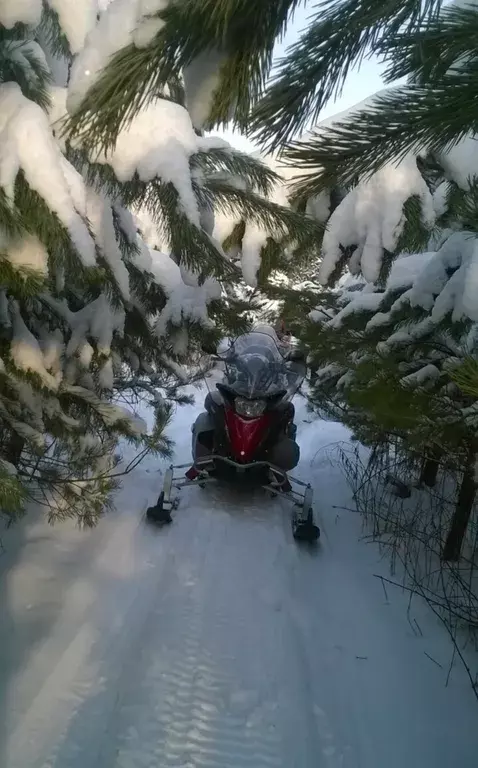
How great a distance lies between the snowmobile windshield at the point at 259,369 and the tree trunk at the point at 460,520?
2126 mm

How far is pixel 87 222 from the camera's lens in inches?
80.2

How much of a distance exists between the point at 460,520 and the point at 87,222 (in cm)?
343

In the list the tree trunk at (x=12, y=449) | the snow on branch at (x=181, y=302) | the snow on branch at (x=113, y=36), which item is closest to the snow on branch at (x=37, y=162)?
the snow on branch at (x=113, y=36)

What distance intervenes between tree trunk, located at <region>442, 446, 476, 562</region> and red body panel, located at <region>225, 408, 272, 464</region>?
78.1 inches

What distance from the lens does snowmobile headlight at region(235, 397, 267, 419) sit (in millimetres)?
5203

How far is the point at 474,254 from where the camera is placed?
2717 millimetres

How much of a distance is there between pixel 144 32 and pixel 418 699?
315 cm

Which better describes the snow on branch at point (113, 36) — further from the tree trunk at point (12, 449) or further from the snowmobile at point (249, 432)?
the snowmobile at point (249, 432)

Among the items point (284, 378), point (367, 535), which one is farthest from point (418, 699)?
point (284, 378)

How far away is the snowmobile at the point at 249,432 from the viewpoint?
5.16m

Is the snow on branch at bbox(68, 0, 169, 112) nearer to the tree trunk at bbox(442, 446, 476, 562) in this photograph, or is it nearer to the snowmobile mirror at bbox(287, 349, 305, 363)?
the tree trunk at bbox(442, 446, 476, 562)

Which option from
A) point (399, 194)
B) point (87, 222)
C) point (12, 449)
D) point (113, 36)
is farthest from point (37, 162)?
point (399, 194)

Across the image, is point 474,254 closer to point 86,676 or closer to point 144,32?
point 144,32

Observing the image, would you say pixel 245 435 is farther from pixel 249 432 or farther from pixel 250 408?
pixel 250 408
